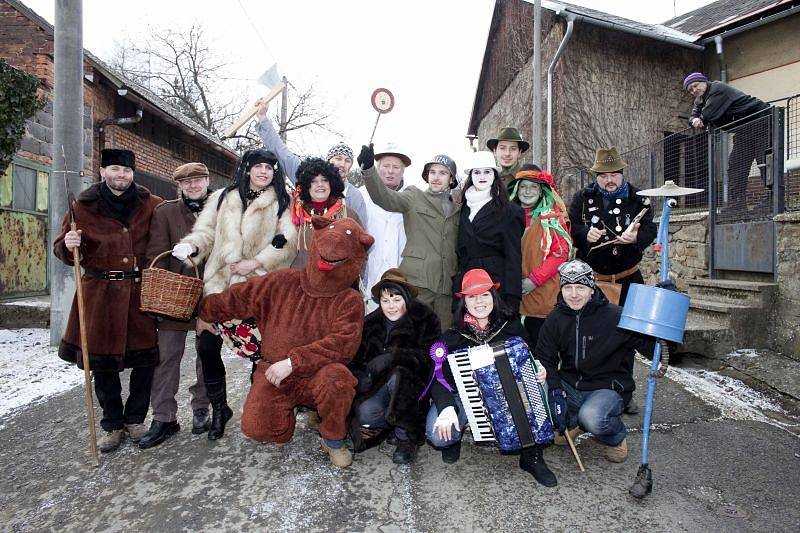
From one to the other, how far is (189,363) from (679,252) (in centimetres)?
612

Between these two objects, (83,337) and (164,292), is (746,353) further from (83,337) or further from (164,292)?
(83,337)

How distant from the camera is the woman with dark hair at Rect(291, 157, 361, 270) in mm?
3393

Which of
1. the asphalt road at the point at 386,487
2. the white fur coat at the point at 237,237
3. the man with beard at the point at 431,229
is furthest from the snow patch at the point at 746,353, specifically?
the white fur coat at the point at 237,237

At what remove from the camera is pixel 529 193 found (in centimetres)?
365

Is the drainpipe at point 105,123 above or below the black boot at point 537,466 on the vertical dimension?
above

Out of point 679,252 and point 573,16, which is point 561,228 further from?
point 573,16

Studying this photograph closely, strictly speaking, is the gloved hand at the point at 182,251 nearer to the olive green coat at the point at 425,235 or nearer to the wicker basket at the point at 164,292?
the wicker basket at the point at 164,292

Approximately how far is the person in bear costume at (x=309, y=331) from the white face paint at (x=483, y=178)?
887mm

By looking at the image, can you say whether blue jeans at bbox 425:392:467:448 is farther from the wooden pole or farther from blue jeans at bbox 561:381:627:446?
the wooden pole

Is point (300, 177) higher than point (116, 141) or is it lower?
lower

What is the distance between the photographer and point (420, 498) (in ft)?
8.69

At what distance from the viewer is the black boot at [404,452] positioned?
3.07 metres

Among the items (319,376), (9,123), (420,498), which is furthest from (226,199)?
(9,123)

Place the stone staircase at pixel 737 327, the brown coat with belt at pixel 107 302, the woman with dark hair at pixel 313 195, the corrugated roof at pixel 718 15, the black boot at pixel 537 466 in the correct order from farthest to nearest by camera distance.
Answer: the corrugated roof at pixel 718 15 → the stone staircase at pixel 737 327 → the woman with dark hair at pixel 313 195 → the brown coat with belt at pixel 107 302 → the black boot at pixel 537 466
